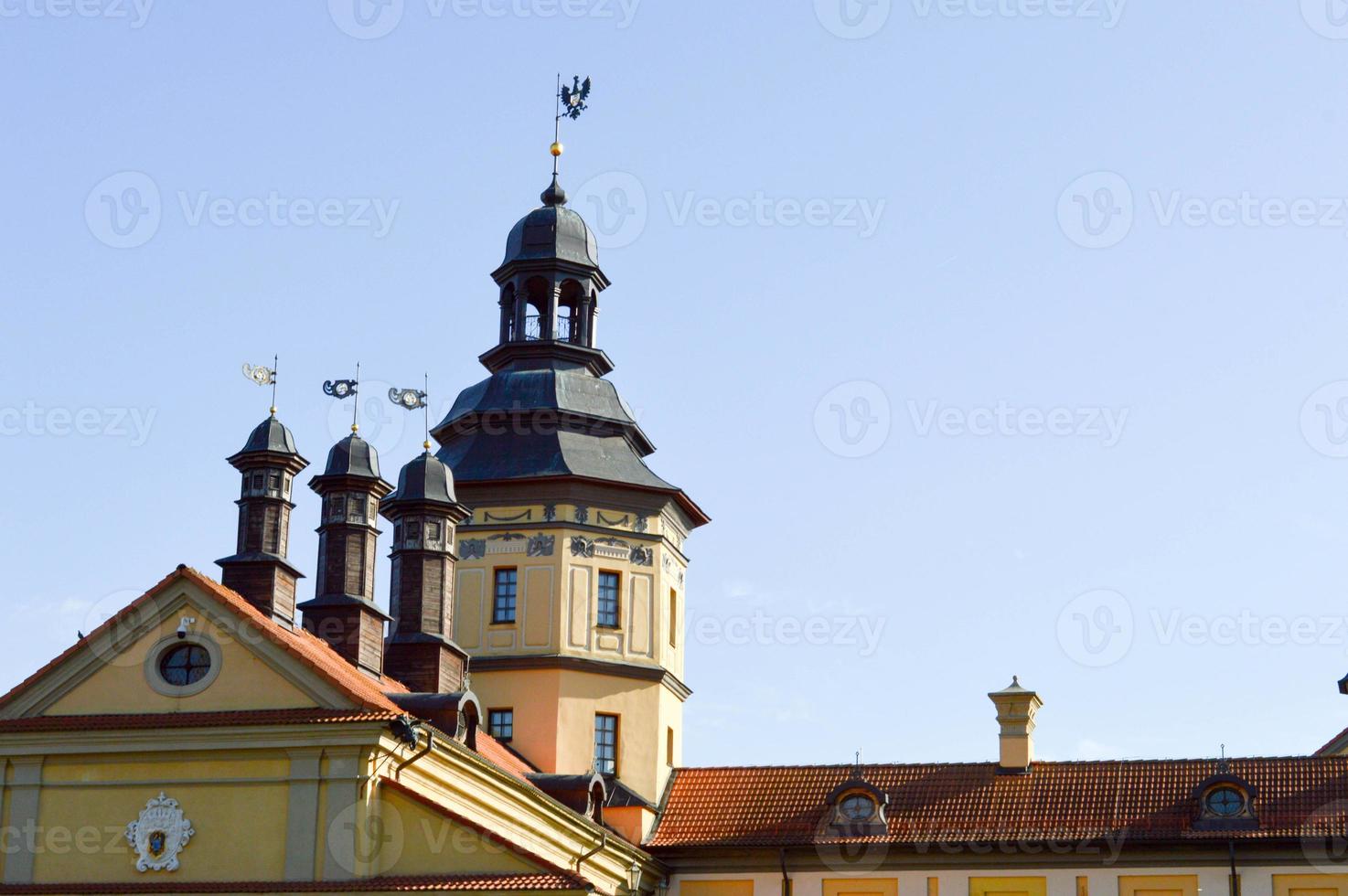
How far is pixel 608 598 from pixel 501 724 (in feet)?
11.0

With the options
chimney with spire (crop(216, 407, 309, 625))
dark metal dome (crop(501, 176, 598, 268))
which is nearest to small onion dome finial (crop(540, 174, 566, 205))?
dark metal dome (crop(501, 176, 598, 268))

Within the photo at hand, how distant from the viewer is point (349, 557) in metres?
38.2

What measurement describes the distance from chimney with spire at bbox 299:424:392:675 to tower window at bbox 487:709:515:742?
451cm

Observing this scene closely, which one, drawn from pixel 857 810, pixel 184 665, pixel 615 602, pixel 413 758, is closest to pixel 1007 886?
pixel 857 810

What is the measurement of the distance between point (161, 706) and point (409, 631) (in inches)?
300

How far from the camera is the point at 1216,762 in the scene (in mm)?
40688

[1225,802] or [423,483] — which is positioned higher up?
[423,483]

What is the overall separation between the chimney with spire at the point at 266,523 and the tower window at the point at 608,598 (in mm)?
7894

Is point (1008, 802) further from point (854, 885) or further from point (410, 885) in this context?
point (410, 885)

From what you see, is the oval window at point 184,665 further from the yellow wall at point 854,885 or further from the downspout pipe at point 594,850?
the yellow wall at point 854,885

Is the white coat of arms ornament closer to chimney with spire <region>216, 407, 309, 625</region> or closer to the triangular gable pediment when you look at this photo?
the triangular gable pediment

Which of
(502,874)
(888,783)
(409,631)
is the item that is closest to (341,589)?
(409,631)

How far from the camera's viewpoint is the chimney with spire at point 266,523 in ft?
117

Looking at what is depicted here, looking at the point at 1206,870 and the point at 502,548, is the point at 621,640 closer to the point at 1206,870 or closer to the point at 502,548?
the point at 502,548
